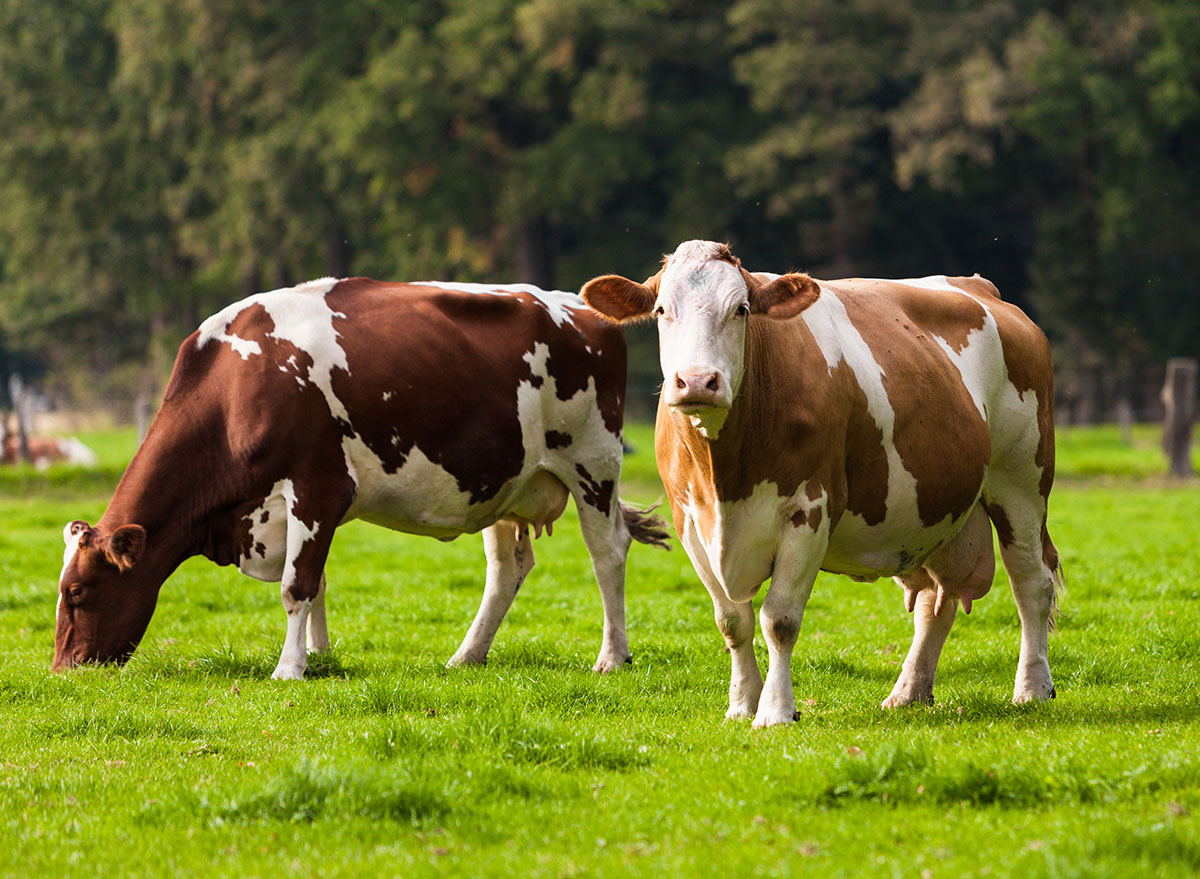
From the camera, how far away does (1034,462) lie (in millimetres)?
7234

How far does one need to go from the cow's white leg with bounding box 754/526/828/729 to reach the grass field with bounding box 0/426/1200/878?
0.53 ft

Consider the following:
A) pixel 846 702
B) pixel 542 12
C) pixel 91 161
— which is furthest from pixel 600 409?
pixel 91 161

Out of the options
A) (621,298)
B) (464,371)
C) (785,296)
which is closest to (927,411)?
(785,296)

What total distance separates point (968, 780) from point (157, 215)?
45.1m

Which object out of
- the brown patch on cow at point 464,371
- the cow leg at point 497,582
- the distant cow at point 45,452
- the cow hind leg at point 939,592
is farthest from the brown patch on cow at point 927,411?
the distant cow at point 45,452

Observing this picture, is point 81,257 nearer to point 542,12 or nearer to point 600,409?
point 542,12

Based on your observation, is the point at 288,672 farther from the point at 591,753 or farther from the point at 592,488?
the point at 591,753

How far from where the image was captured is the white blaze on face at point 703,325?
18.1ft

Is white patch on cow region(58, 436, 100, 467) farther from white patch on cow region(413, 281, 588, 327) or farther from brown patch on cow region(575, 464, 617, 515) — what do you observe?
brown patch on cow region(575, 464, 617, 515)

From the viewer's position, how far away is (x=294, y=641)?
7688 mm

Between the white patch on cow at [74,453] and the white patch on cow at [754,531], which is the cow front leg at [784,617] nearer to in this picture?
the white patch on cow at [754,531]

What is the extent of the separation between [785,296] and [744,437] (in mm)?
634

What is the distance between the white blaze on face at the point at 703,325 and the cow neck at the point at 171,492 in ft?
10.9

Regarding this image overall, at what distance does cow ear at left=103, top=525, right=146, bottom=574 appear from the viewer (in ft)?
25.6
